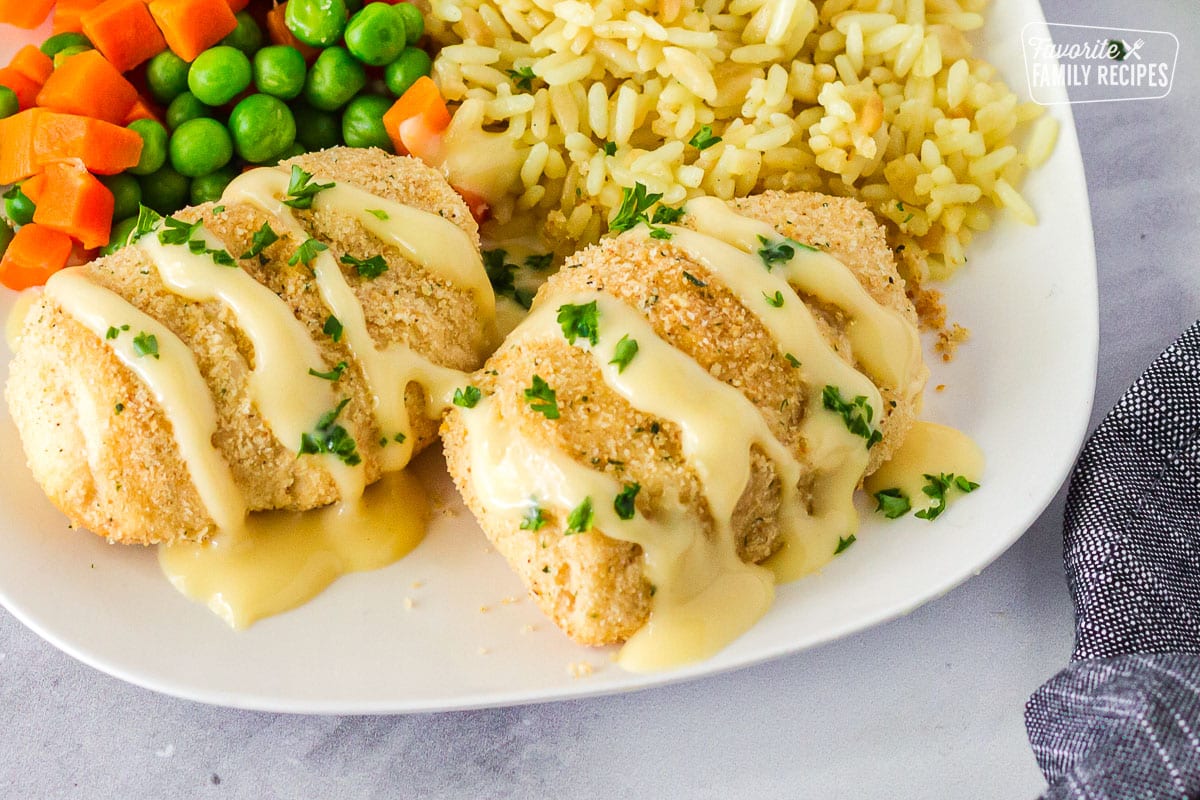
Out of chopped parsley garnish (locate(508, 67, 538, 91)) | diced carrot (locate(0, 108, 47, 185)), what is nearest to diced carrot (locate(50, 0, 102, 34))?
diced carrot (locate(0, 108, 47, 185))

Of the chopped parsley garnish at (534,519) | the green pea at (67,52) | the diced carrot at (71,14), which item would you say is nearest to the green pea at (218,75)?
the green pea at (67,52)

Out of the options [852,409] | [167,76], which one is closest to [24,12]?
[167,76]

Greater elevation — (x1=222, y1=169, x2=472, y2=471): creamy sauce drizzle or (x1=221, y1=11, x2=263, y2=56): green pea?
(x1=221, y1=11, x2=263, y2=56): green pea

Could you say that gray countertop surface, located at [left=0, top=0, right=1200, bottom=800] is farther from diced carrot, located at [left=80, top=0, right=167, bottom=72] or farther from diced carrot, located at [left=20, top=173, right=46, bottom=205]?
diced carrot, located at [left=80, top=0, right=167, bottom=72]

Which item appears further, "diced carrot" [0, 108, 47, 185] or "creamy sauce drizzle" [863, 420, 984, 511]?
"diced carrot" [0, 108, 47, 185]

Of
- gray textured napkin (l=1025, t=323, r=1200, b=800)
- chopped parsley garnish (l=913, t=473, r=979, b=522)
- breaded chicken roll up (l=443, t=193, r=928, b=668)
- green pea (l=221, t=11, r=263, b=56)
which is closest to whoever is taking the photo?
gray textured napkin (l=1025, t=323, r=1200, b=800)

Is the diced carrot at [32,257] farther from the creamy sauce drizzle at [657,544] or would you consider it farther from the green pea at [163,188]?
the creamy sauce drizzle at [657,544]
